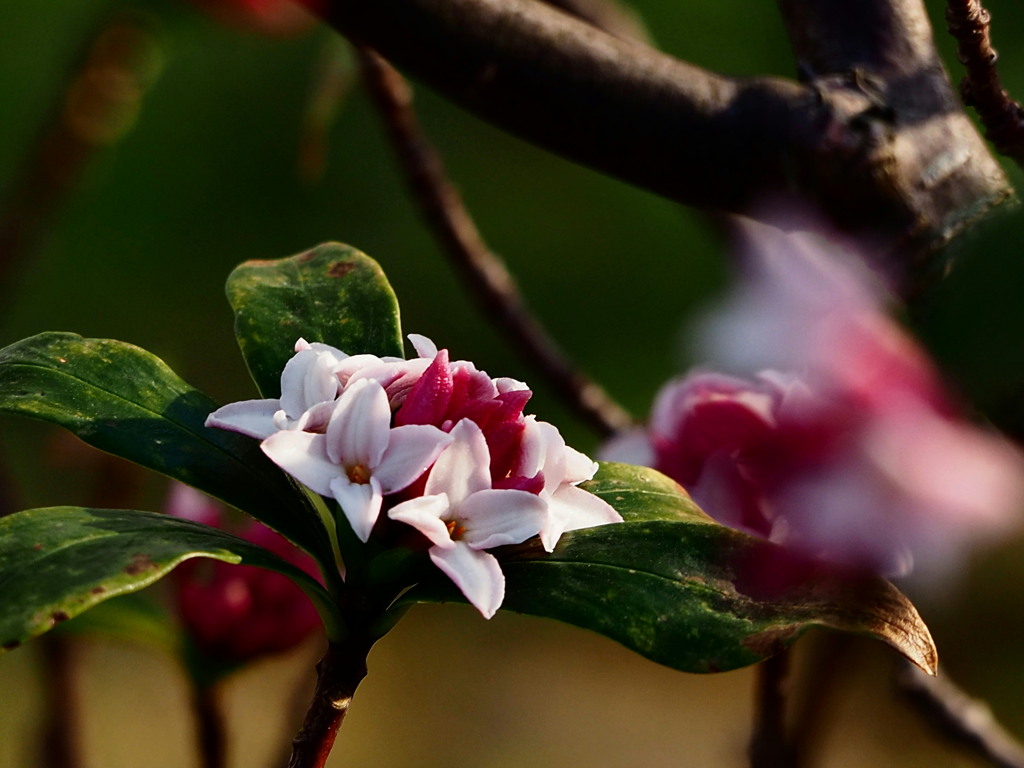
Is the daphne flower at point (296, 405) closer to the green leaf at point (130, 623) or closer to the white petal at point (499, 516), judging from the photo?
the white petal at point (499, 516)

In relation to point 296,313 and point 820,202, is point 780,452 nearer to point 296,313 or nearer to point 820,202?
point 820,202

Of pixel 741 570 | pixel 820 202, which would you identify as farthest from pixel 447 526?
pixel 820 202

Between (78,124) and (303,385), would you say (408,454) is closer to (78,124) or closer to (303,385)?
(303,385)

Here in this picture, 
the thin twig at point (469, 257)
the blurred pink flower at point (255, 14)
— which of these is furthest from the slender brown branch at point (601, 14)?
the blurred pink flower at point (255, 14)

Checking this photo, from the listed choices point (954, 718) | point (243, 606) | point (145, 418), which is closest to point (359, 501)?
point (145, 418)

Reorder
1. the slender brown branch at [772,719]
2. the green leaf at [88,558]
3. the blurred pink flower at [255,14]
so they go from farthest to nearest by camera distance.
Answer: the blurred pink flower at [255,14], the slender brown branch at [772,719], the green leaf at [88,558]

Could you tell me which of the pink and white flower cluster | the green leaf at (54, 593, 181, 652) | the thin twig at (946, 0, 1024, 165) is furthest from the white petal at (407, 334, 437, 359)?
the green leaf at (54, 593, 181, 652)

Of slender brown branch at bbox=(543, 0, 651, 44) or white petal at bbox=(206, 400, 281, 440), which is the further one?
slender brown branch at bbox=(543, 0, 651, 44)

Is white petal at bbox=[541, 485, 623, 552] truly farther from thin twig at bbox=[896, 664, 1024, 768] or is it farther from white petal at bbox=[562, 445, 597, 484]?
thin twig at bbox=[896, 664, 1024, 768]
